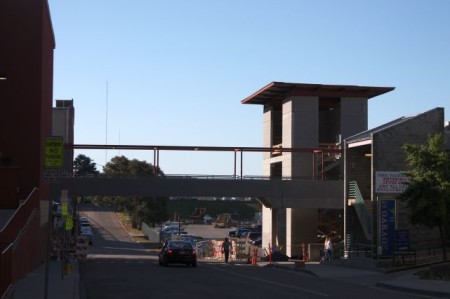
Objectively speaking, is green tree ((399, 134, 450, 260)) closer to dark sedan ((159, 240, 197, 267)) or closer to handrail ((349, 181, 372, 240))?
handrail ((349, 181, 372, 240))

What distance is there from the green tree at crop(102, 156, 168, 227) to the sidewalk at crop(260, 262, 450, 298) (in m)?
47.3

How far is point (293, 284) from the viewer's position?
85.5 feet

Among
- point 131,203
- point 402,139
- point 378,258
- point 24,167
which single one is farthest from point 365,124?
point 131,203

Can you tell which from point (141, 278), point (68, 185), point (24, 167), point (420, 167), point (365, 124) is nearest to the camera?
point (141, 278)

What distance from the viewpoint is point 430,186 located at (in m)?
31.1

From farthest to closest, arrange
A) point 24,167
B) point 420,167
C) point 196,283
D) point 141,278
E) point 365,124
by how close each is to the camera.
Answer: point 365,124, point 24,167, point 420,167, point 141,278, point 196,283

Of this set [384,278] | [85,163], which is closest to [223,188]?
[384,278]

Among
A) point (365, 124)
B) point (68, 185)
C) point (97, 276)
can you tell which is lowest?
point (97, 276)

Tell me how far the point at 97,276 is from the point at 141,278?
7.60ft

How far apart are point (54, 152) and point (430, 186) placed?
18903 mm

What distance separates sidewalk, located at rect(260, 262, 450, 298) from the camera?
22.6 meters

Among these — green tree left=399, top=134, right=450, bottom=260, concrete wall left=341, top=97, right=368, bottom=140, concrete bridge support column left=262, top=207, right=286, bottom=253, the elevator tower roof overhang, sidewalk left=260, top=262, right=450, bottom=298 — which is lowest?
sidewalk left=260, top=262, right=450, bottom=298

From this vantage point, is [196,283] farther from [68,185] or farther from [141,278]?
[68,185]

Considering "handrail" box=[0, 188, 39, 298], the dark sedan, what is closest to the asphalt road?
"handrail" box=[0, 188, 39, 298]
